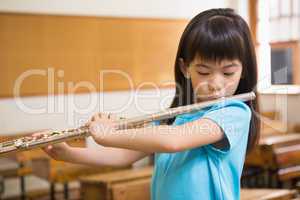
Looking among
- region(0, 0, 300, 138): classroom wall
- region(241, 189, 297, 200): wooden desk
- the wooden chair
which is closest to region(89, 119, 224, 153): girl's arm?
region(241, 189, 297, 200): wooden desk

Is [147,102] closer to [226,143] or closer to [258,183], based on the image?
[258,183]

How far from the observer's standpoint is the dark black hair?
0.81 m

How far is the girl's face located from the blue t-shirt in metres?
0.03

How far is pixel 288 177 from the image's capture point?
2.90 m

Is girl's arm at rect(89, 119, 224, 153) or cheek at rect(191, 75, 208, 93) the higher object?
cheek at rect(191, 75, 208, 93)

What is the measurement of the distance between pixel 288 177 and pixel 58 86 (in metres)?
1.83

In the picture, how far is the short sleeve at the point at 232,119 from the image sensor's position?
81 centimetres

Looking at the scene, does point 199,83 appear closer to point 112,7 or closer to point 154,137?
point 154,137

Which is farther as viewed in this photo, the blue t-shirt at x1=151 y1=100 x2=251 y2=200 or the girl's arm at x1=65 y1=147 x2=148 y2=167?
the girl's arm at x1=65 y1=147 x2=148 y2=167

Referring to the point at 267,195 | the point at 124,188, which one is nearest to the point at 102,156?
the point at 267,195

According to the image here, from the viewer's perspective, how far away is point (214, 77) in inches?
32.2

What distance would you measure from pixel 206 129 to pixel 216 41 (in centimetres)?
17

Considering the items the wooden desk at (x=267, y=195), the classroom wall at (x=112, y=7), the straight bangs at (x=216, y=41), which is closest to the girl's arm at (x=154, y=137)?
the straight bangs at (x=216, y=41)

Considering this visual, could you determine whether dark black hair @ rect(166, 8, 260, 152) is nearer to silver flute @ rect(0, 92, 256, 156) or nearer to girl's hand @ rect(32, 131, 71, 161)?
silver flute @ rect(0, 92, 256, 156)
